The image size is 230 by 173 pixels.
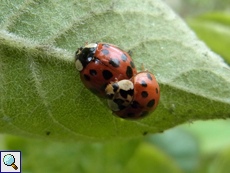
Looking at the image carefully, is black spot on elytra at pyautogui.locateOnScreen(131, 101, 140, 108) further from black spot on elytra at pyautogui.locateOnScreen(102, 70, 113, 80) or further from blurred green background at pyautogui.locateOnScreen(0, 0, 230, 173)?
blurred green background at pyautogui.locateOnScreen(0, 0, 230, 173)

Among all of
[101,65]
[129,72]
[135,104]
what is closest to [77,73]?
[101,65]

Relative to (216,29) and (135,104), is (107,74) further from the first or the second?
(216,29)

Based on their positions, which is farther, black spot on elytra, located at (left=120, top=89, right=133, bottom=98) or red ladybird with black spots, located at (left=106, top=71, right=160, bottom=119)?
black spot on elytra, located at (left=120, top=89, right=133, bottom=98)

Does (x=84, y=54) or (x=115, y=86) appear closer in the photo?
(x=84, y=54)

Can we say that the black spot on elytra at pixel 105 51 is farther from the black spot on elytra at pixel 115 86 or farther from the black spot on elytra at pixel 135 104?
the black spot on elytra at pixel 135 104

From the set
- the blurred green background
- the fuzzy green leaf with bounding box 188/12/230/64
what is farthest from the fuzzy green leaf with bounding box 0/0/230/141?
the fuzzy green leaf with bounding box 188/12/230/64

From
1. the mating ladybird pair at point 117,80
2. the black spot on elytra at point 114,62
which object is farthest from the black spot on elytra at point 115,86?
the black spot on elytra at point 114,62

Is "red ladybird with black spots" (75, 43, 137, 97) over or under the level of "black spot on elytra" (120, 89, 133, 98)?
over

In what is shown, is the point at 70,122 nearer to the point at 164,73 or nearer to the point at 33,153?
the point at 164,73
